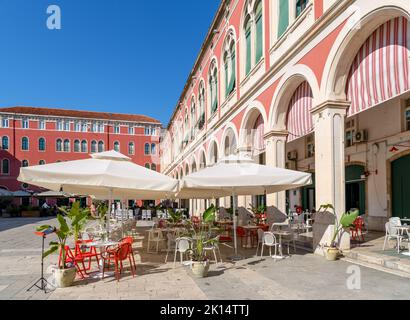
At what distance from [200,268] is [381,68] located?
5.63m

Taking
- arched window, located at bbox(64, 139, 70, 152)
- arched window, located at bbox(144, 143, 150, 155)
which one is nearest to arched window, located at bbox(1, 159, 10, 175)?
arched window, located at bbox(64, 139, 70, 152)

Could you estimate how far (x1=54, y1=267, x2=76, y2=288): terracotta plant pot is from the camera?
551 centimetres

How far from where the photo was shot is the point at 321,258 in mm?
7898

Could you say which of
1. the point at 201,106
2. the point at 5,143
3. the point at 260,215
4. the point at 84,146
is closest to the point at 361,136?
the point at 260,215

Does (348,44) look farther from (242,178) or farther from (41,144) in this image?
(41,144)

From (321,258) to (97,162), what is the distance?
5382mm

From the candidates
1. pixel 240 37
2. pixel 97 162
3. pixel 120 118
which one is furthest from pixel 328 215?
pixel 120 118

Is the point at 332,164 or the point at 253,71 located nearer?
the point at 332,164

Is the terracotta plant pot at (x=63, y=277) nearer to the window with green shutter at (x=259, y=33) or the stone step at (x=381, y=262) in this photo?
the stone step at (x=381, y=262)

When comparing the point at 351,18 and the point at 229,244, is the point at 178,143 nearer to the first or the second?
the point at 229,244

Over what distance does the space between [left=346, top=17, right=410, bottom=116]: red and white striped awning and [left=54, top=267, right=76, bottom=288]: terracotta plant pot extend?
7.00 metres

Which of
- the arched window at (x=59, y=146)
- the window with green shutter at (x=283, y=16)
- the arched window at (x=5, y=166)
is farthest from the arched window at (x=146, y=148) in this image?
the window with green shutter at (x=283, y=16)

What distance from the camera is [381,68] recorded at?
7.39m

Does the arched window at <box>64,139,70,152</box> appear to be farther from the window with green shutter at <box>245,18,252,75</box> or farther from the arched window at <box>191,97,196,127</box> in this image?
the window with green shutter at <box>245,18,252,75</box>
